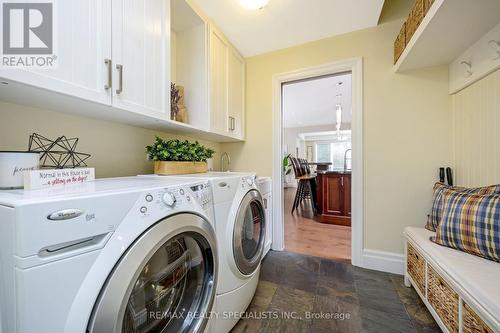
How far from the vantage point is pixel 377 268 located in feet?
6.10

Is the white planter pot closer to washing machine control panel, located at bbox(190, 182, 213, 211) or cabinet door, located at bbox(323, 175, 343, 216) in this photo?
washing machine control panel, located at bbox(190, 182, 213, 211)

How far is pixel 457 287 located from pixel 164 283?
4.36 ft

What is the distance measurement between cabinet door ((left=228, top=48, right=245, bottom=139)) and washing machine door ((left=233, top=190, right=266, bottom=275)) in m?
0.98

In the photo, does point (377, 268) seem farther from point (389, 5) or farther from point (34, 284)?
point (389, 5)

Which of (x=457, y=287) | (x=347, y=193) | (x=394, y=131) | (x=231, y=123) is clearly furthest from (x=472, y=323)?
(x=347, y=193)

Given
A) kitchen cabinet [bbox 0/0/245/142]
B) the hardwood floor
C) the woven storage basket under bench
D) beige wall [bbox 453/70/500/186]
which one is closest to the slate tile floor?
the woven storage basket under bench

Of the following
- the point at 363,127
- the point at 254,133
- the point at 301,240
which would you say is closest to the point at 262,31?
the point at 254,133

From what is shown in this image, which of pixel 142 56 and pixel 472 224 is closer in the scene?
pixel 472 224

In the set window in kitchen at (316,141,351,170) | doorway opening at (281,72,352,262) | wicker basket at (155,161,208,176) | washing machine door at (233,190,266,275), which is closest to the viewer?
washing machine door at (233,190,266,275)

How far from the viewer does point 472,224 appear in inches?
41.2

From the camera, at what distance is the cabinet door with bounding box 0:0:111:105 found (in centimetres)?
77

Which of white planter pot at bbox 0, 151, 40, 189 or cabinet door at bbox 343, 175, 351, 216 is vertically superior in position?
white planter pot at bbox 0, 151, 40, 189

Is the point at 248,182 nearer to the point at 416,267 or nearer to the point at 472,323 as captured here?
the point at 472,323

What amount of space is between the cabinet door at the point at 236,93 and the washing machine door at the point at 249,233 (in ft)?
3.23
